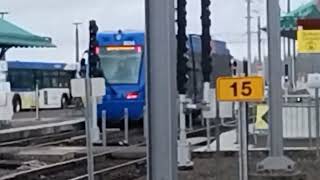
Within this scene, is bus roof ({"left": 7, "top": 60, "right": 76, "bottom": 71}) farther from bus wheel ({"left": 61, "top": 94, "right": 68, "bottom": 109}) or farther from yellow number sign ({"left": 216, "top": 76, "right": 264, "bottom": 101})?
yellow number sign ({"left": 216, "top": 76, "right": 264, "bottom": 101})

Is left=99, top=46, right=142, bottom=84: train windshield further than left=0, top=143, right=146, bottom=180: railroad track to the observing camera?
Yes

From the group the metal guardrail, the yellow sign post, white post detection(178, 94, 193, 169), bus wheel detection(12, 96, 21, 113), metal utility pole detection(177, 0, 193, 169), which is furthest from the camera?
bus wheel detection(12, 96, 21, 113)

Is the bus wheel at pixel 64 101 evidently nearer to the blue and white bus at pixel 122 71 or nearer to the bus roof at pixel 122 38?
the blue and white bus at pixel 122 71

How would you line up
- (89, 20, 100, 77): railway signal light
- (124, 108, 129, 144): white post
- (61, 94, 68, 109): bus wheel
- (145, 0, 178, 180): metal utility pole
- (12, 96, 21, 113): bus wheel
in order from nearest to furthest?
(145, 0, 178, 180): metal utility pole, (89, 20, 100, 77): railway signal light, (124, 108, 129, 144): white post, (12, 96, 21, 113): bus wheel, (61, 94, 68, 109): bus wheel

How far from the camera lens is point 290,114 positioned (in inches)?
874

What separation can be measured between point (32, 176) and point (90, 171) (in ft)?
20.3

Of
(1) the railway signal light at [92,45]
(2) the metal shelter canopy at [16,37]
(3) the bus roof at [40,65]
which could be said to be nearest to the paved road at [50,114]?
(3) the bus roof at [40,65]

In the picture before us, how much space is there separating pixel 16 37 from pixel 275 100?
2507 cm

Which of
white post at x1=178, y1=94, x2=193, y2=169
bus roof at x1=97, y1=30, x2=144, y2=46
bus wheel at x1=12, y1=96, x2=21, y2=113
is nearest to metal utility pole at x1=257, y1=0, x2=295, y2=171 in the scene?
white post at x1=178, y1=94, x2=193, y2=169

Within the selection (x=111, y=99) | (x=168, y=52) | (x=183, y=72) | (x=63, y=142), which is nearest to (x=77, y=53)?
(x=111, y=99)

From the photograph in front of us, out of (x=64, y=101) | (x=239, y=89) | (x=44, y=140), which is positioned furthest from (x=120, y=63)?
(x=64, y=101)

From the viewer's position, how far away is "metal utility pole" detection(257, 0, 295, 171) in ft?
53.3

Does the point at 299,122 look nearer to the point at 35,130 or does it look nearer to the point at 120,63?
the point at 120,63

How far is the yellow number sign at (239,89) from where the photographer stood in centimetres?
1190
